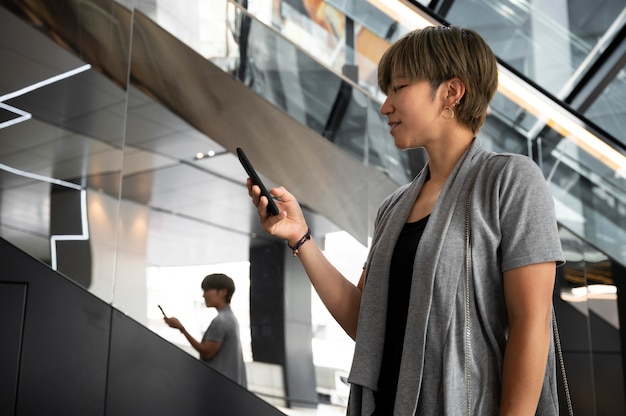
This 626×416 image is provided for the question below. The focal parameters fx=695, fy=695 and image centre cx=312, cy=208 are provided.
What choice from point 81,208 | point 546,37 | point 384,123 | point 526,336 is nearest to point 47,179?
point 81,208

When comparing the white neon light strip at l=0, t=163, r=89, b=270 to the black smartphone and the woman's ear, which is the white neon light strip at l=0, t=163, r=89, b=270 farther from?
the woman's ear

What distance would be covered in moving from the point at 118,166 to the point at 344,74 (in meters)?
1.44

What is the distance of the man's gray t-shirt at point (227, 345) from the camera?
3406 millimetres

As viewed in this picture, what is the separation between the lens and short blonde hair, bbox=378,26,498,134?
4.77 ft

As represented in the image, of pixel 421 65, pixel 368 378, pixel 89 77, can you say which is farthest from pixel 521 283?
pixel 89 77

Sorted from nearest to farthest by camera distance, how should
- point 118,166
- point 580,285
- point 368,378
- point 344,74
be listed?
1. point 368,378
2. point 118,166
3. point 344,74
4. point 580,285

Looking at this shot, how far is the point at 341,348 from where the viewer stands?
3660mm

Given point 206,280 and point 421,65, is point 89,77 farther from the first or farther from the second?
point 421,65

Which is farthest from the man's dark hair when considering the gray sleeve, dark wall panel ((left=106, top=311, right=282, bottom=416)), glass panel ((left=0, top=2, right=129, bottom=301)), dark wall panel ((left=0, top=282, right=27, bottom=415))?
the gray sleeve

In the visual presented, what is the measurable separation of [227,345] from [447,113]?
7.39ft

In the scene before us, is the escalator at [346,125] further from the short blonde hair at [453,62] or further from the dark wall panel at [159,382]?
the short blonde hair at [453,62]

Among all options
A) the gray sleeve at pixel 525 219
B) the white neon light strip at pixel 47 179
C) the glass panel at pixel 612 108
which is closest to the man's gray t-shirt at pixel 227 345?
the white neon light strip at pixel 47 179

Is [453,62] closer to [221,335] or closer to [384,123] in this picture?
[221,335]

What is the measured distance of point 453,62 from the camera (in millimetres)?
1454
